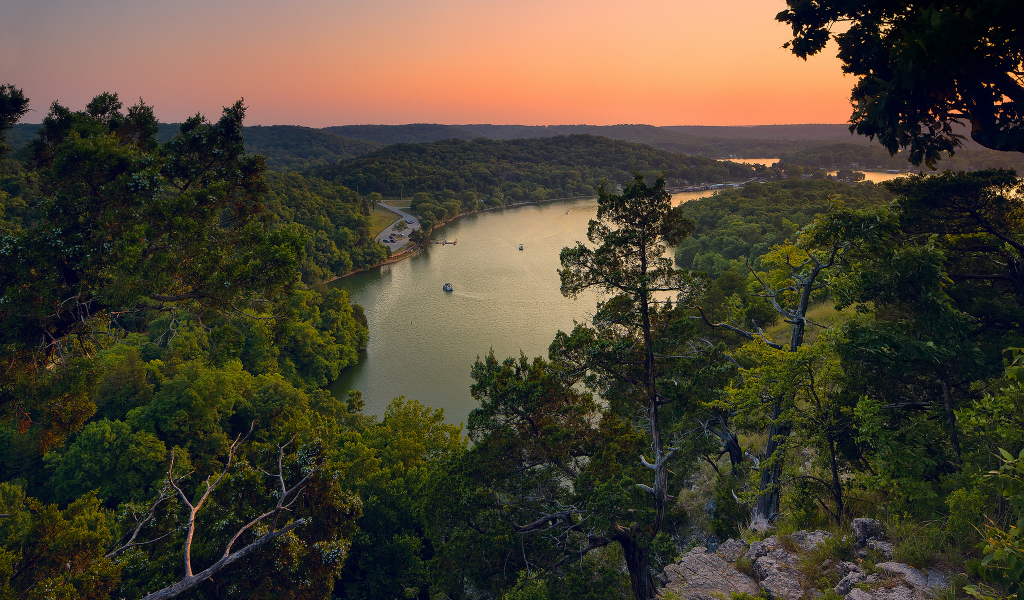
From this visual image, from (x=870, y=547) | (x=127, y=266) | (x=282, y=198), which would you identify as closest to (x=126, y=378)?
(x=127, y=266)

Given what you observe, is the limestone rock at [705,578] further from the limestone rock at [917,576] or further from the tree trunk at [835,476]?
the tree trunk at [835,476]

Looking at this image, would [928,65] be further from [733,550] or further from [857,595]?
[733,550]

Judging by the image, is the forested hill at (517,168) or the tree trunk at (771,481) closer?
the tree trunk at (771,481)

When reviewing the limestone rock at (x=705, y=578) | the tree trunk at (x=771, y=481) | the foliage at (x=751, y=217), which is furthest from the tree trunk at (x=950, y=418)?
the foliage at (x=751, y=217)

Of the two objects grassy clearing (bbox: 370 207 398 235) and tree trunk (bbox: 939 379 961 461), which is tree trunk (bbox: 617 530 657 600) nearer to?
tree trunk (bbox: 939 379 961 461)

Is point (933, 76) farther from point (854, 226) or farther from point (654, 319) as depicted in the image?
point (654, 319)

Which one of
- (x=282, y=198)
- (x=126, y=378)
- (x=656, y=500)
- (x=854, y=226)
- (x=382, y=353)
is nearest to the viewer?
(x=854, y=226)
